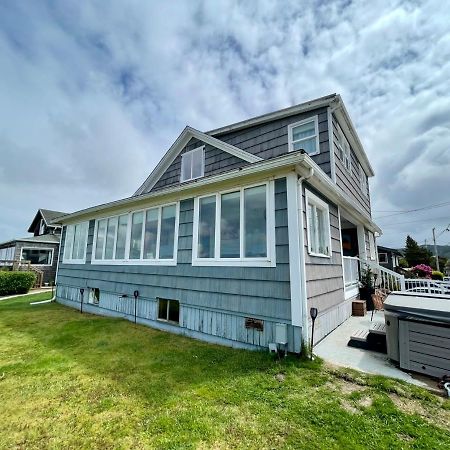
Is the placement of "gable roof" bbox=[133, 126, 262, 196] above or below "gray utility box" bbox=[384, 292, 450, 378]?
above

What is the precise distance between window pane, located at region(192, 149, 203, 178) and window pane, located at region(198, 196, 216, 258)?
12.1 feet

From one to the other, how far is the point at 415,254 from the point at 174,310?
3540 cm

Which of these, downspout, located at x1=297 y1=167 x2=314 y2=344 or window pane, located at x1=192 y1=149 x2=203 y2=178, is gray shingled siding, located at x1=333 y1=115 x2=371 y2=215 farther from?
window pane, located at x1=192 y1=149 x2=203 y2=178

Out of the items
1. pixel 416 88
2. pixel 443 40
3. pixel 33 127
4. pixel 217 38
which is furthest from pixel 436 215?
pixel 33 127

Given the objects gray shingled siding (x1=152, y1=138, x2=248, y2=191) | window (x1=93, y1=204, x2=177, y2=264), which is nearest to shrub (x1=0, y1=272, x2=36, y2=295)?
window (x1=93, y1=204, x2=177, y2=264)

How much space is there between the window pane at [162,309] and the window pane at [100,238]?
3258mm

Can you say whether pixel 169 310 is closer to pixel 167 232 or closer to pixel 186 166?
pixel 167 232

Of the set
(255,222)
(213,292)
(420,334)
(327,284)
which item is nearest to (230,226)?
(255,222)

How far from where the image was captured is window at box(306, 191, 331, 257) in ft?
15.1

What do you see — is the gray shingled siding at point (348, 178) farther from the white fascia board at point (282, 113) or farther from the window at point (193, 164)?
the window at point (193, 164)

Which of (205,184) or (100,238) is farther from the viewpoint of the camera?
(100,238)

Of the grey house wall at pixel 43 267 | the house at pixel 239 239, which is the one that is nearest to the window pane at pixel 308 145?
the house at pixel 239 239

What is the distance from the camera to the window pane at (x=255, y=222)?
14.3 ft

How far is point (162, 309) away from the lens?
19.7ft
